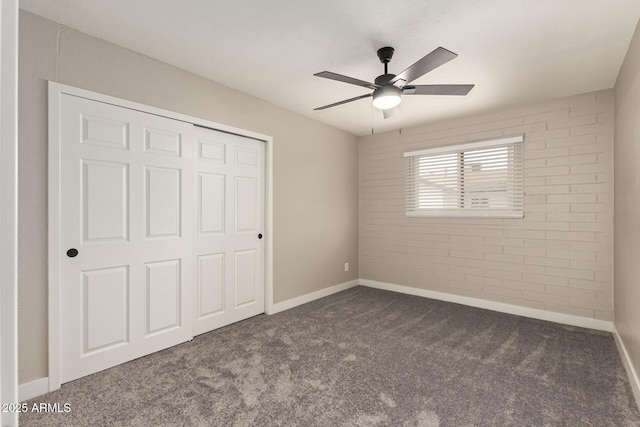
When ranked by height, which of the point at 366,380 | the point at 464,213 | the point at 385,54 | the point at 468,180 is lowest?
the point at 366,380

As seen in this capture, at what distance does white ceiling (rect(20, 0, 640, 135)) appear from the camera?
2.07m

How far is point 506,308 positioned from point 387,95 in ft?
10.5

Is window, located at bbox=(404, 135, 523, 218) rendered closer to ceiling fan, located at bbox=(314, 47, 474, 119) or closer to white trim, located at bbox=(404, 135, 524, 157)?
white trim, located at bbox=(404, 135, 524, 157)

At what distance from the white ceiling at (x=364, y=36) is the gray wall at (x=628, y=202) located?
27 cm

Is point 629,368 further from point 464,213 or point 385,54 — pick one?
point 385,54

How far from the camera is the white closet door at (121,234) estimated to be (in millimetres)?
2299

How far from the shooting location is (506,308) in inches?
153

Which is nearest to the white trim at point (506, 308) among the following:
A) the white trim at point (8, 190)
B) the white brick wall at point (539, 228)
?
the white brick wall at point (539, 228)

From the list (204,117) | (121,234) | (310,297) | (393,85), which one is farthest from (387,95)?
(310,297)

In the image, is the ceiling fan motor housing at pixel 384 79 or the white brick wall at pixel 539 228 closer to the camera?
the ceiling fan motor housing at pixel 384 79

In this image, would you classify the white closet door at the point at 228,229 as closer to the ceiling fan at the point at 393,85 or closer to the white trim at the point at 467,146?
the ceiling fan at the point at 393,85

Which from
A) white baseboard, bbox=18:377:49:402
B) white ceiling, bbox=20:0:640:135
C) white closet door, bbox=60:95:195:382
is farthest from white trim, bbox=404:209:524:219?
white baseboard, bbox=18:377:49:402

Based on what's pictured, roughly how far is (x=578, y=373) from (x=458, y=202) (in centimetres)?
234

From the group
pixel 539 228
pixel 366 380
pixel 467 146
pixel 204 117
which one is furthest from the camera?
pixel 467 146
